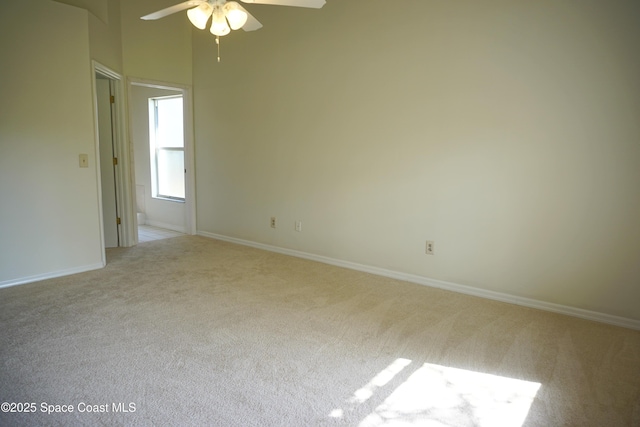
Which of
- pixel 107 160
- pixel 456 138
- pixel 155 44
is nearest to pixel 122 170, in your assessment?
pixel 107 160

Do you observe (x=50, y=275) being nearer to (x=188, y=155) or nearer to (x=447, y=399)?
(x=188, y=155)

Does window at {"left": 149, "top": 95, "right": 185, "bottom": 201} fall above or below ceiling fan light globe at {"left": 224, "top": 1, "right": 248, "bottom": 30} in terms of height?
below

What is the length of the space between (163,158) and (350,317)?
15.3 feet

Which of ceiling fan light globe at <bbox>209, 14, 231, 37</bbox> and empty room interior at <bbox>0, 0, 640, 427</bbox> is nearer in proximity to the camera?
empty room interior at <bbox>0, 0, 640, 427</bbox>

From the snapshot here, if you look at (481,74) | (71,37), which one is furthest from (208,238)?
(481,74)

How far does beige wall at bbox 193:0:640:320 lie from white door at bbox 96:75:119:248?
146cm

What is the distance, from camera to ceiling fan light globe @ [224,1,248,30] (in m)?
2.30

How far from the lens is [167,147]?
617 centimetres

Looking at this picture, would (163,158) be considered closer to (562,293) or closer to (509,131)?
(509,131)

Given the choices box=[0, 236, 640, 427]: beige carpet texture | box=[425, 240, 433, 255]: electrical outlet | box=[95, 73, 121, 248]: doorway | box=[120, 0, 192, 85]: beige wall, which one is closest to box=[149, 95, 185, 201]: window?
box=[120, 0, 192, 85]: beige wall

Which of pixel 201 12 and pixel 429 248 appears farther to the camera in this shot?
pixel 429 248

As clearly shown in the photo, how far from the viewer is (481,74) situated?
317 cm

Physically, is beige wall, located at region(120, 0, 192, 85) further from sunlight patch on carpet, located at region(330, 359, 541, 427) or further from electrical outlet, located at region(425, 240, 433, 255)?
sunlight patch on carpet, located at region(330, 359, 541, 427)

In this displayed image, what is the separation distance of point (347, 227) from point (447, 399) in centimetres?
233
